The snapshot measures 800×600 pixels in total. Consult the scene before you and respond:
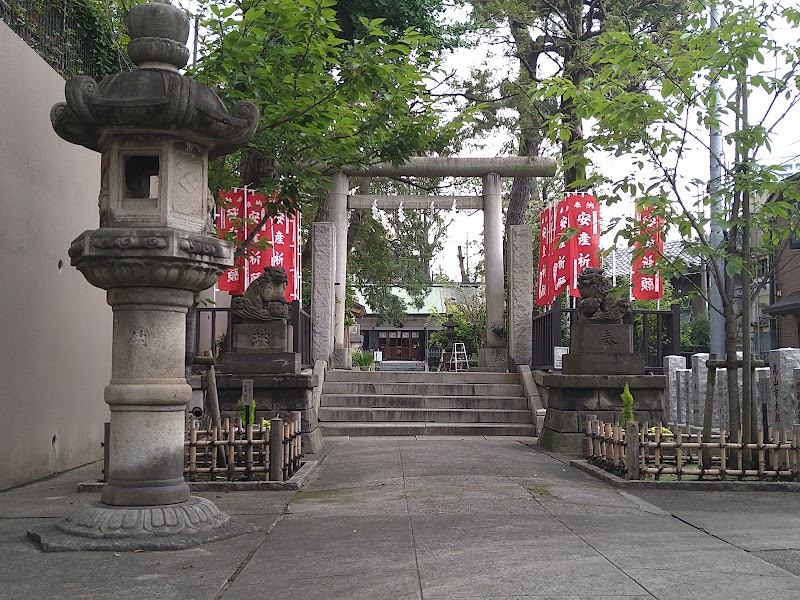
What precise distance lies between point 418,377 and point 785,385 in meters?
7.98

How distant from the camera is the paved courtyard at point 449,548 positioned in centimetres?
472

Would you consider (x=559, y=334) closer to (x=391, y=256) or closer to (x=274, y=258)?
(x=274, y=258)

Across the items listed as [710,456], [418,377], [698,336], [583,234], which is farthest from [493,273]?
[698,336]

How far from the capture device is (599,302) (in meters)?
12.4

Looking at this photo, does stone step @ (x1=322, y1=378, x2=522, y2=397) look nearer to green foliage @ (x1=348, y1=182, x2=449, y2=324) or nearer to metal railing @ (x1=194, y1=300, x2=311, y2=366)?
metal railing @ (x1=194, y1=300, x2=311, y2=366)

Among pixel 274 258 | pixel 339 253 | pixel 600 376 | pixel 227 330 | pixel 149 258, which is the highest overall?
pixel 339 253

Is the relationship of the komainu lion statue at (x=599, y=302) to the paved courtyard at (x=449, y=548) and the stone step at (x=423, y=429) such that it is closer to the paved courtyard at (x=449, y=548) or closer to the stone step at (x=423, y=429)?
the stone step at (x=423, y=429)

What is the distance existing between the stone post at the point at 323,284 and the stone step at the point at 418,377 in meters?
1.42

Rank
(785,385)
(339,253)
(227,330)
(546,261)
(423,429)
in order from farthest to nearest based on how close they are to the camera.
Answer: (339,253), (546,261), (423,429), (227,330), (785,385)

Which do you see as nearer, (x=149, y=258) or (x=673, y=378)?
(x=149, y=258)

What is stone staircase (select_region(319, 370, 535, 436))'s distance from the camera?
50.0ft

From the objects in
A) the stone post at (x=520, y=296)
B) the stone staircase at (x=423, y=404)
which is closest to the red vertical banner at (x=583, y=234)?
the stone post at (x=520, y=296)

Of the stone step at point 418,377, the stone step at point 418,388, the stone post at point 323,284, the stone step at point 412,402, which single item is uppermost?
the stone post at point 323,284

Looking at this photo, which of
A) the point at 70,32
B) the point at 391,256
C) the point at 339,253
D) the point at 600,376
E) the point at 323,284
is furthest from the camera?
the point at 391,256
